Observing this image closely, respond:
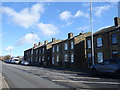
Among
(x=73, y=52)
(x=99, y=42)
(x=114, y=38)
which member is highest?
(x=114, y=38)

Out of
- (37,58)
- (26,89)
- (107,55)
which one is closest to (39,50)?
(37,58)

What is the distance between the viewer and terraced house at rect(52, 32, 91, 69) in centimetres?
3550

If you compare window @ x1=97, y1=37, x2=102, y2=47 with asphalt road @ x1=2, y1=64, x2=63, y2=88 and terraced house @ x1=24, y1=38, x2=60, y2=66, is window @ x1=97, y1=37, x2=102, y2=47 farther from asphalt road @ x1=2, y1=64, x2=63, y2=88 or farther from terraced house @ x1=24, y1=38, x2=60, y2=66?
terraced house @ x1=24, y1=38, x2=60, y2=66

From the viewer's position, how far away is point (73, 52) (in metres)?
37.8

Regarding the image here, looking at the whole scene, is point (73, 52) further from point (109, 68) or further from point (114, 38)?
point (109, 68)

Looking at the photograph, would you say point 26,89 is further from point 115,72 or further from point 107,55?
point 107,55

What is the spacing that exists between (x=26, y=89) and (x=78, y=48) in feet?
91.5

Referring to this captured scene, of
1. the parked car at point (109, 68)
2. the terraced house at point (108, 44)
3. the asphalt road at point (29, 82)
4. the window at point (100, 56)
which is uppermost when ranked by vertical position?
the terraced house at point (108, 44)

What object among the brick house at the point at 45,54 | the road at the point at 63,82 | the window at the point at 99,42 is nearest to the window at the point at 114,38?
the window at the point at 99,42

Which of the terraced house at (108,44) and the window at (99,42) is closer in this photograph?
the terraced house at (108,44)

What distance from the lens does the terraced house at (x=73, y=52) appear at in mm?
35500

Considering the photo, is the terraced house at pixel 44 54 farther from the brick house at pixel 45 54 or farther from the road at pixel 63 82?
the road at pixel 63 82

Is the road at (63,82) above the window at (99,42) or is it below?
below

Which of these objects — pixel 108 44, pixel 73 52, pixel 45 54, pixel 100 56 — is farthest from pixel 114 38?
pixel 45 54
